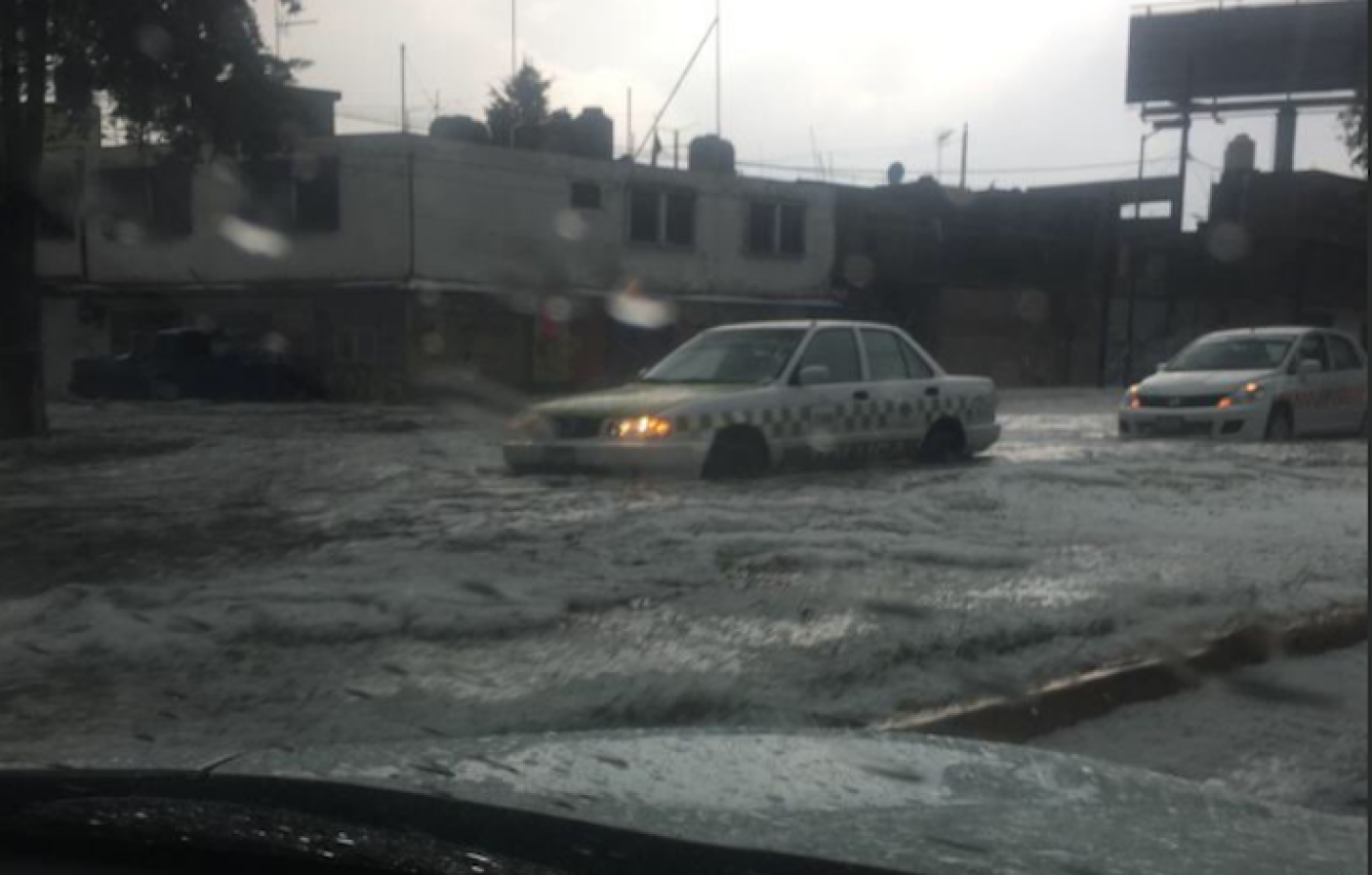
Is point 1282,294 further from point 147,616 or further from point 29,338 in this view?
point 147,616

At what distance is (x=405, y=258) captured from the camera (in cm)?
2888

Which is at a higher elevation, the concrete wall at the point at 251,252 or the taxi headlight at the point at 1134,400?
the concrete wall at the point at 251,252

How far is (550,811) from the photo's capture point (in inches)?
84.3

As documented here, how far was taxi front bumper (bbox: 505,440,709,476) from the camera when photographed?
10211 millimetres

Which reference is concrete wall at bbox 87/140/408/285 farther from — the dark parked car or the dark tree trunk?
the dark tree trunk

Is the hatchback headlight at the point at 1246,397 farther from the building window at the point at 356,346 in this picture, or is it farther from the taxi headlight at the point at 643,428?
the building window at the point at 356,346

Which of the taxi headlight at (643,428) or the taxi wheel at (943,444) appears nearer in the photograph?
the taxi headlight at (643,428)

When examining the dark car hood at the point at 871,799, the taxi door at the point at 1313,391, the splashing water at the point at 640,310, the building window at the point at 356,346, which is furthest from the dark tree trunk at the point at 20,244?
the splashing water at the point at 640,310

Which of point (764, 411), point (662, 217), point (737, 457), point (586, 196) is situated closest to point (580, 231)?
point (586, 196)

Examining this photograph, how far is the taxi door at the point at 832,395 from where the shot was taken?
11125mm

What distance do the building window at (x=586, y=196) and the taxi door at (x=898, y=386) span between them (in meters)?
20.5

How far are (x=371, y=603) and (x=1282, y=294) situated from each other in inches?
1955

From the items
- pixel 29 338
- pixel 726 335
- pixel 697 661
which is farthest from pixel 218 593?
pixel 29 338

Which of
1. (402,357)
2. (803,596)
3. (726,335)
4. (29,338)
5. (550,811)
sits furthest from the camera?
(402,357)
